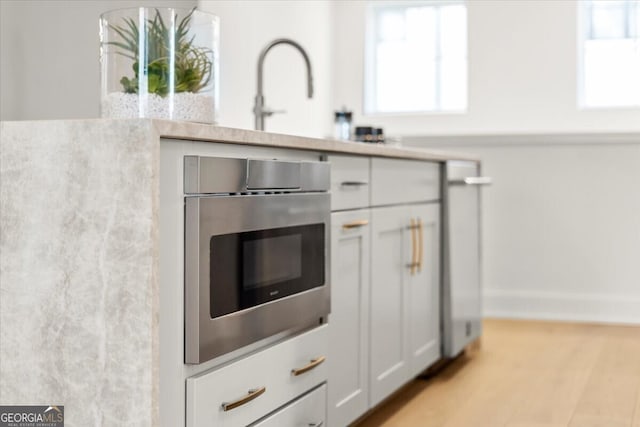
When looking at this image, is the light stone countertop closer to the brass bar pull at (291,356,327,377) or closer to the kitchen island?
the kitchen island

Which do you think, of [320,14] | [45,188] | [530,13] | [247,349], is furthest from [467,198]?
[45,188]

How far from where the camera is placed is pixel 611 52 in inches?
146

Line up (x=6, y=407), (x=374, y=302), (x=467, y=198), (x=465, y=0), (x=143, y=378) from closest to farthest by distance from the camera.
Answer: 1. (x=143, y=378)
2. (x=6, y=407)
3. (x=374, y=302)
4. (x=467, y=198)
5. (x=465, y=0)

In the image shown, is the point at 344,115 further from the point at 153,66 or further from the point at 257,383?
the point at 257,383

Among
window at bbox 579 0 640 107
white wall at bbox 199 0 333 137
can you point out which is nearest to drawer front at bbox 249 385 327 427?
white wall at bbox 199 0 333 137

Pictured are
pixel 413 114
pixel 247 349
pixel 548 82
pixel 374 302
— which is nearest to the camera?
pixel 247 349

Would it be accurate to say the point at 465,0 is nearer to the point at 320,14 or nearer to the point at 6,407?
the point at 320,14

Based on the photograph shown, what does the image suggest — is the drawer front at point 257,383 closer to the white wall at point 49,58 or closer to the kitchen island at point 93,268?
the kitchen island at point 93,268

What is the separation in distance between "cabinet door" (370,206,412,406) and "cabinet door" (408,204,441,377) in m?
0.09

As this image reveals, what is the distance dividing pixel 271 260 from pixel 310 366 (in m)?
0.31

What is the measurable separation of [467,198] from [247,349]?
2035 millimetres

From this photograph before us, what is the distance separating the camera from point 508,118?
179 inches

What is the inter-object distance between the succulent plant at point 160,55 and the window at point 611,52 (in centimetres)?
203

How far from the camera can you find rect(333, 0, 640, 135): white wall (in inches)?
159
